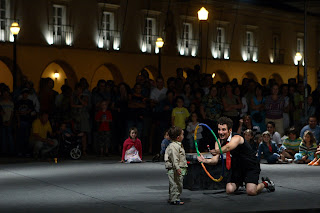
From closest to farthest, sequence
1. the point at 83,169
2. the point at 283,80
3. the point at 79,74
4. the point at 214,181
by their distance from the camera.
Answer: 1. the point at 214,181
2. the point at 83,169
3. the point at 79,74
4. the point at 283,80

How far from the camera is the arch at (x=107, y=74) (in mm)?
48844

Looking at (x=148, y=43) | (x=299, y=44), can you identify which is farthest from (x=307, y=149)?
(x=299, y=44)

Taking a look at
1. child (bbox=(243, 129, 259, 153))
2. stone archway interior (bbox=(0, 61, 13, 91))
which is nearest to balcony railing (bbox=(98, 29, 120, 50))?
stone archway interior (bbox=(0, 61, 13, 91))

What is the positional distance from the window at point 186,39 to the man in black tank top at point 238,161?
39.0 meters

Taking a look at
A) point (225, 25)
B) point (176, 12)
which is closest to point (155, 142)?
point (176, 12)

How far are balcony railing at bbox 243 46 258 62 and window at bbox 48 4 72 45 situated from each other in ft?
61.6

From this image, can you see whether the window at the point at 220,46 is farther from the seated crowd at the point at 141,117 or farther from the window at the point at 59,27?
the seated crowd at the point at 141,117

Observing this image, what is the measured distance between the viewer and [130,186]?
15672 mm

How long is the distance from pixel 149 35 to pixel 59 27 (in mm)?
7758

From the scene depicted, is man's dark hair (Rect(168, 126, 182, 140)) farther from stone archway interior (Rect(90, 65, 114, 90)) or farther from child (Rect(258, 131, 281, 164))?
stone archway interior (Rect(90, 65, 114, 90))

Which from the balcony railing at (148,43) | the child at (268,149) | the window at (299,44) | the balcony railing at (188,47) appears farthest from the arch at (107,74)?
the child at (268,149)

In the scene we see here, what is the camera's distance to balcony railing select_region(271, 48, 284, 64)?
63194 mm

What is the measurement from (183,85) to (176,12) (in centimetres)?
2825

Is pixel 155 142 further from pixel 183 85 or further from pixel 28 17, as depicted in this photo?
pixel 28 17
